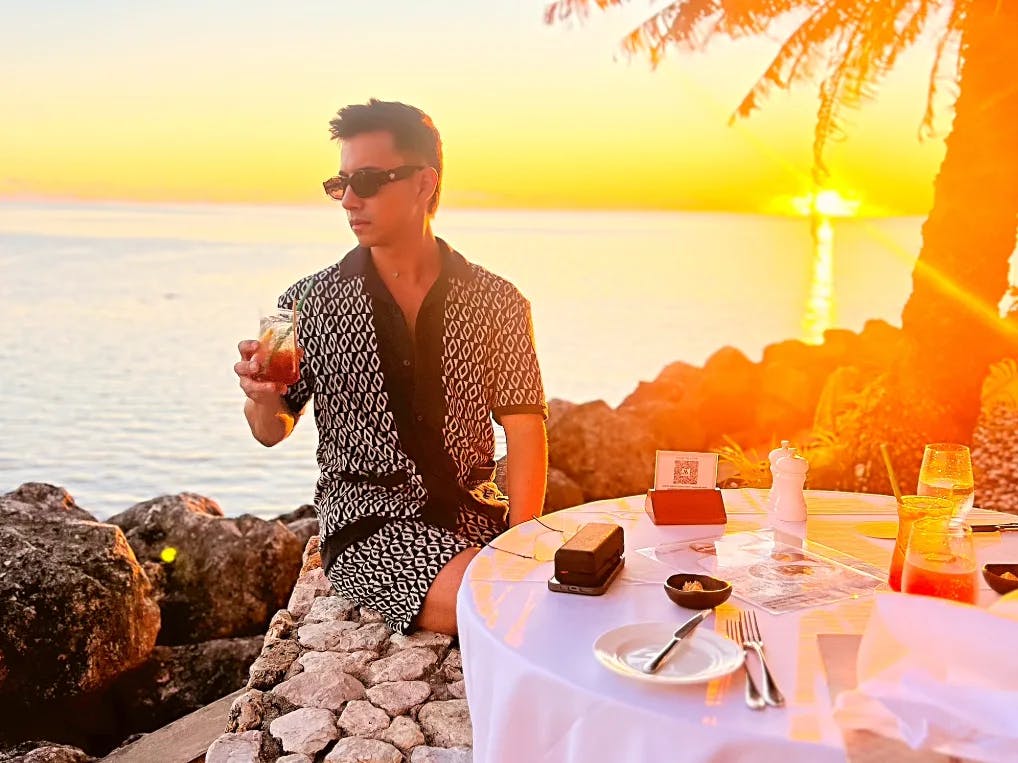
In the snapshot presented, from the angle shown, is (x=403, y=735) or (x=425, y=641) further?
(x=425, y=641)

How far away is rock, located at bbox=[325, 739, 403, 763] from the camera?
2.94 m

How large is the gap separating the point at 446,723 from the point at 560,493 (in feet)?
12.8

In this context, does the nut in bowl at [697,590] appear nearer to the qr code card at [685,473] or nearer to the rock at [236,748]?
the qr code card at [685,473]

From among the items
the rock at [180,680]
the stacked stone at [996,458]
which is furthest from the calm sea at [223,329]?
the rock at [180,680]

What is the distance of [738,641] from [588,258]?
125 ft

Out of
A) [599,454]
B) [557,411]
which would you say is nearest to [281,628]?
[599,454]

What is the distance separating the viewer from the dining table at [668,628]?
1.64 meters

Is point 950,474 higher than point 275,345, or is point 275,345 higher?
point 275,345

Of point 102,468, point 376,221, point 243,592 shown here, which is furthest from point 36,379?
point 376,221

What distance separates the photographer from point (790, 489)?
2.81m

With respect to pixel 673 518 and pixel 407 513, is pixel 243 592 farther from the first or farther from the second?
pixel 673 518

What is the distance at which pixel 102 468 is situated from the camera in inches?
427

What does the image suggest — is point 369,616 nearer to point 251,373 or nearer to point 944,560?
point 251,373

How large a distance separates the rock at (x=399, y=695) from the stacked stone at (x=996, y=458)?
435 centimetres
